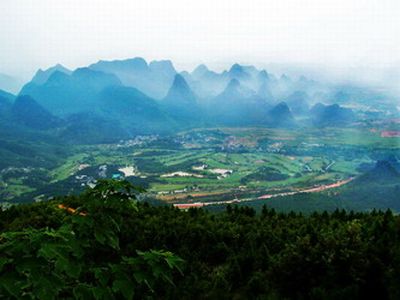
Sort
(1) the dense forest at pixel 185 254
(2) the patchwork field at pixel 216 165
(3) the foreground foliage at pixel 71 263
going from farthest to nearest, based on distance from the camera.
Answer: (2) the patchwork field at pixel 216 165, (1) the dense forest at pixel 185 254, (3) the foreground foliage at pixel 71 263

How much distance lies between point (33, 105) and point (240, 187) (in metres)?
141

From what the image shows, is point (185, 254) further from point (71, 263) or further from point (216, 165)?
point (216, 165)

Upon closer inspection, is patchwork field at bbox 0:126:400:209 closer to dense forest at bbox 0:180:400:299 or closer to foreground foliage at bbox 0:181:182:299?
dense forest at bbox 0:180:400:299

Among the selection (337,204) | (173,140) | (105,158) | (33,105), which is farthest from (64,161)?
(33,105)

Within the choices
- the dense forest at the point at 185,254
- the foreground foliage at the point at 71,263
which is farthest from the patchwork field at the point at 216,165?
the foreground foliage at the point at 71,263

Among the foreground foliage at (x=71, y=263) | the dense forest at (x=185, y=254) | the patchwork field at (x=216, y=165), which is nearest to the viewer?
the foreground foliage at (x=71, y=263)

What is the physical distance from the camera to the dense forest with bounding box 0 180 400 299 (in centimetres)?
322

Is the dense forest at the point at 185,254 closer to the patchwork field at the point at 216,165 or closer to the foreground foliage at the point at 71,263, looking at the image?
the foreground foliage at the point at 71,263

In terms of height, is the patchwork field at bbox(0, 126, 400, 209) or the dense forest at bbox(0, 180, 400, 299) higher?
the dense forest at bbox(0, 180, 400, 299)

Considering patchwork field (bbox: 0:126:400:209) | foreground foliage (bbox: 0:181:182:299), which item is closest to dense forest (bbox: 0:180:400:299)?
foreground foliage (bbox: 0:181:182:299)

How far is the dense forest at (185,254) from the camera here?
3221 millimetres

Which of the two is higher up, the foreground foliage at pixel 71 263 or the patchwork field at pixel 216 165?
the foreground foliage at pixel 71 263

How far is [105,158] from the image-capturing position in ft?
334

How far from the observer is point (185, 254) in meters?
11.0
